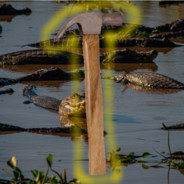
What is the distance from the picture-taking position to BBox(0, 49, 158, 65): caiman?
15547mm

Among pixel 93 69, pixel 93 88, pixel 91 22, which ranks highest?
pixel 91 22

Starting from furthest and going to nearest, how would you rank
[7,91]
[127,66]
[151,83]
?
[127,66] < [151,83] < [7,91]

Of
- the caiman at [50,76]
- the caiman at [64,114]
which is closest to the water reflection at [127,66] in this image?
the caiman at [50,76]

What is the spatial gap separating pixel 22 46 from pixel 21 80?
17.1 ft

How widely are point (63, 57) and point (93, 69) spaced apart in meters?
11.1

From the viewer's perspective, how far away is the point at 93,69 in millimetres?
4688

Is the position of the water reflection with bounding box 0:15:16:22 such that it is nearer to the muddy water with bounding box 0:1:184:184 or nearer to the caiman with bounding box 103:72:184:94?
the muddy water with bounding box 0:1:184:184

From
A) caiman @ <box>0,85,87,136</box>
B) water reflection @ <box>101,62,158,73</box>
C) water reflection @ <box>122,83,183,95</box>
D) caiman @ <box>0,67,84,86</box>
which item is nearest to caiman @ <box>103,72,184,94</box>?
water reflection @ <box>122,83,183,95</box>

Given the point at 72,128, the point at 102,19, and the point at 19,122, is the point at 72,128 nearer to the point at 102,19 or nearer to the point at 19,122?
the point at 19,122

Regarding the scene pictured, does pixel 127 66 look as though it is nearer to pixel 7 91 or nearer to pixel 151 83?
pixel 151 83

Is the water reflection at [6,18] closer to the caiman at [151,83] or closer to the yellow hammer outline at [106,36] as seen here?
the caiman at [151,83]

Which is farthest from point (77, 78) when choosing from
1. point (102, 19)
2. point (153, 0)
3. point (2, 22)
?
point (153, 0)

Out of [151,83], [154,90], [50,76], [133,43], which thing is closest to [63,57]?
[50,76]

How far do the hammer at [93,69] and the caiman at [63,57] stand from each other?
10.8m
